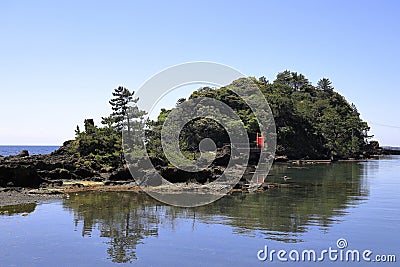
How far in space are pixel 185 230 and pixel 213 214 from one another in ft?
12.2

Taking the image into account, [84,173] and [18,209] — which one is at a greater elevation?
[84,173]

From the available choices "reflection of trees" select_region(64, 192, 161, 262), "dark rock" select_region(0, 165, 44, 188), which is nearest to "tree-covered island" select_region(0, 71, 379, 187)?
"dark rock" select_region(0, 165, 44, 188)

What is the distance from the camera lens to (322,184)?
3688cm

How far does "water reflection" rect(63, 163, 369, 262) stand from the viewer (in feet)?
55.4

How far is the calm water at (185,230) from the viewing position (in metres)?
13.9

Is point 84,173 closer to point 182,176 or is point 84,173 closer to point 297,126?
point 182,176

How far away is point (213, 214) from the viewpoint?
2130 centimetres

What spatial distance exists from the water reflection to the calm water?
0.04 meters

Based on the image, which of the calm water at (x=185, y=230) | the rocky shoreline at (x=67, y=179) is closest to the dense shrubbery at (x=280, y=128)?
the rocky shoreline at (x=67, y=179)

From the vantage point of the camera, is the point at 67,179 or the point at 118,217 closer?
the point at 118,217

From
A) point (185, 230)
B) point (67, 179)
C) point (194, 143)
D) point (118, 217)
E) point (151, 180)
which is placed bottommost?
point (185, 230)

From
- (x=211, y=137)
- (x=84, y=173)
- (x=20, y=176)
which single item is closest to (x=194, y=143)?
(x=211, y=137)

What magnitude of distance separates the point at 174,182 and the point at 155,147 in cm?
970

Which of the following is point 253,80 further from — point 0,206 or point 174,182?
point 0,206
